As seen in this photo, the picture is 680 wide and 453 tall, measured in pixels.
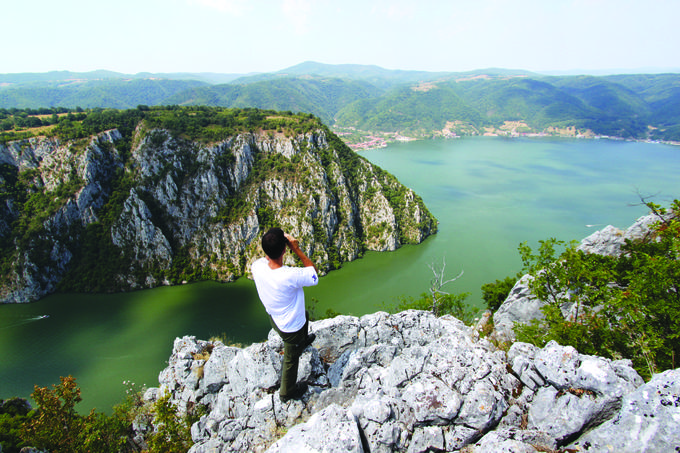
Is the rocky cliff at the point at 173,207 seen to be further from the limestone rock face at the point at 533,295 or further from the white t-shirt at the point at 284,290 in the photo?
the white t-shirt at the point at 284,290

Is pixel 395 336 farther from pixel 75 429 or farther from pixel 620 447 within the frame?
pixel 75 429

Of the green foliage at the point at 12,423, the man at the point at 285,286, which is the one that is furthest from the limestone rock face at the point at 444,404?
the green foliage at the point at 12,423

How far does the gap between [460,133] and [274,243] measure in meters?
193

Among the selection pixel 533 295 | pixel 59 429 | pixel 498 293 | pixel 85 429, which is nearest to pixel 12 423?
pixel 59 429

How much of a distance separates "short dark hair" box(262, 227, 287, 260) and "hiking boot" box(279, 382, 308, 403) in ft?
11.0

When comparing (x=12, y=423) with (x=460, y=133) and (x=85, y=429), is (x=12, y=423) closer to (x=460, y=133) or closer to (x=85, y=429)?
(x=85, y=429)

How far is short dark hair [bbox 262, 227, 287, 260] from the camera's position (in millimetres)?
3562

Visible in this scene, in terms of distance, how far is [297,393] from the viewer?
5.72 m

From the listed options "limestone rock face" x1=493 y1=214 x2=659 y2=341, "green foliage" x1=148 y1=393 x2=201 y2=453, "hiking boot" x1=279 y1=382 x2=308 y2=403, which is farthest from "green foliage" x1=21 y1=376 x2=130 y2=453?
"limestone rock face" x1=493 y1=214 x2=659 y2=341

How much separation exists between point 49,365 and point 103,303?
10.7m

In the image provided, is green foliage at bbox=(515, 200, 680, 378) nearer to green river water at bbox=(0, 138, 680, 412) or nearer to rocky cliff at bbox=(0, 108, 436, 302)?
green river water at bbox=(0, 138, 680, 412)

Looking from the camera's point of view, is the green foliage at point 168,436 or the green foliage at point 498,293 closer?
the green foliage at point 168,436

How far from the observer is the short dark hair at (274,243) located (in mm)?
3562

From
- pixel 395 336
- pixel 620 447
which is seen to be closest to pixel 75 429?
pixel 395 336
